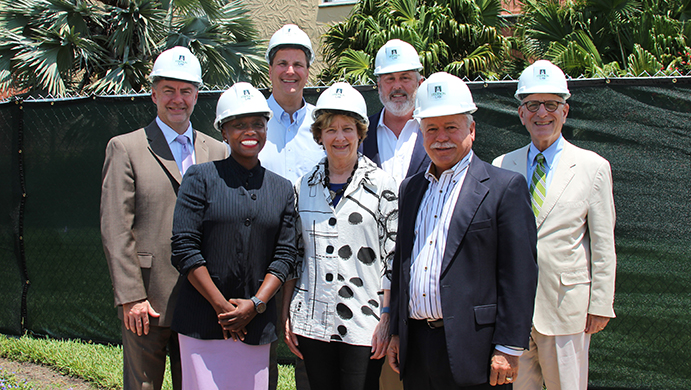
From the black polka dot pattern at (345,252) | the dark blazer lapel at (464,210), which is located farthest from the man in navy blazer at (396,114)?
the dark blazer lapel at (464,210)

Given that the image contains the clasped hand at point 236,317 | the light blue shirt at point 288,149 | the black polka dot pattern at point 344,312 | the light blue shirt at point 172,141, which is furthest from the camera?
the light blue shirt at point 288,149

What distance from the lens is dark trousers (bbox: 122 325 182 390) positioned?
2848 millimetres

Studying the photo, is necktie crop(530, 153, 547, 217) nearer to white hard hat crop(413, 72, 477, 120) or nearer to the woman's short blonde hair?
white hard hat crop(413, 72, 477, 120)

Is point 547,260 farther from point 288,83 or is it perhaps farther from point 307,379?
point 288,83

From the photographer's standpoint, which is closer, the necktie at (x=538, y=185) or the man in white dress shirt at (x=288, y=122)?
the necktie at (x=538, y=185)

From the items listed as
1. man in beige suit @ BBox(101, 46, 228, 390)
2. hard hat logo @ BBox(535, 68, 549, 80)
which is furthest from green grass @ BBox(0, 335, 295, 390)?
hard hat logo @ BBox(535, 68, 549, 80)

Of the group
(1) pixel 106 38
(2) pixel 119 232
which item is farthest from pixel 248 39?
(2) pixel 119 232

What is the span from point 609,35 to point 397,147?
854cm


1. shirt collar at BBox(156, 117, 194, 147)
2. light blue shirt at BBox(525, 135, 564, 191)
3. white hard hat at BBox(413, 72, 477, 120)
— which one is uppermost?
white hard hat at BBox(413, 72, 477, 120)

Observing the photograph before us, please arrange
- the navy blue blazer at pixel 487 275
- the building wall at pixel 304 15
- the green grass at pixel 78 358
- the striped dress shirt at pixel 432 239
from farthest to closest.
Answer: the building wall at pixel 304 15, the green grass at pixel 78 358, the striped dress shirt at pixel 432 239, the navy blue blazer at pixel 487 275

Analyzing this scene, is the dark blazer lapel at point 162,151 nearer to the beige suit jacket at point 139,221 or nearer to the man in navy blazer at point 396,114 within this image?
the beige suit jacket at point 139,221

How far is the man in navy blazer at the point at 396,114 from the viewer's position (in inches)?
122

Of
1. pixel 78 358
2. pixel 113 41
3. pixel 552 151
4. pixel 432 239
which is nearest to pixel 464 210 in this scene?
pixel 432 239

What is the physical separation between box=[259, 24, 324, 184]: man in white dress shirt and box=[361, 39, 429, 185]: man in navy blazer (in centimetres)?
39
